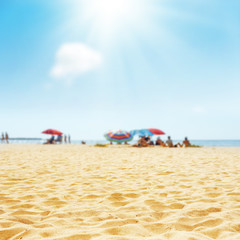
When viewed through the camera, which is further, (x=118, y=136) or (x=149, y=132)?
(x=118, y=136)

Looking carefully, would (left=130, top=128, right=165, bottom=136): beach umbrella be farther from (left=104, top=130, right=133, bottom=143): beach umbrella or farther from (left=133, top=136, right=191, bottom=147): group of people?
(left=104, top=130, right=133, bottom=143): beach umbrella

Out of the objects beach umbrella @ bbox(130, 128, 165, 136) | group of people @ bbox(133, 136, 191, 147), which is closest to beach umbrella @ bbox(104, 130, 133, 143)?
beach umbrella @ bbox(130, 128, 165, 136)

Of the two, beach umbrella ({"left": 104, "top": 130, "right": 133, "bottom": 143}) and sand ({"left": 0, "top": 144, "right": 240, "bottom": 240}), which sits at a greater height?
beach umbrella ({"left": 104, "top": 130, "right": 133, "bottom": 143})

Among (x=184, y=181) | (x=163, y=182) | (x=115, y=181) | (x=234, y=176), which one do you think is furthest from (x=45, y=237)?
(x=234, y=176)

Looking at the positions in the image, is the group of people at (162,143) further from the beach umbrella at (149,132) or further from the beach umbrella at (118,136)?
the beach umbrella at (118,136)

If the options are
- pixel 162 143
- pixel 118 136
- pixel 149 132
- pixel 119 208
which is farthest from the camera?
pixel 118 136

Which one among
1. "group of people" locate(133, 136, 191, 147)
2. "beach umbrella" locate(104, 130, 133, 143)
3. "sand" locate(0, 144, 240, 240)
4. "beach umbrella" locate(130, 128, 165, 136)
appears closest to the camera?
"sand" locate(0, 144, 240, 240)

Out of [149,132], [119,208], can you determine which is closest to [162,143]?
[149,132]

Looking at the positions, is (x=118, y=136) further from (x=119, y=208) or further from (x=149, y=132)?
(x=119, y=208)

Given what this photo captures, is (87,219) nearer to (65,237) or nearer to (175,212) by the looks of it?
(65,237)

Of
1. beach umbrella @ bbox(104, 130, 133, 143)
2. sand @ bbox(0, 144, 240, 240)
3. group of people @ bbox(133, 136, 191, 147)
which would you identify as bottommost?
sand @ bbox(0, 144, 240, 240)

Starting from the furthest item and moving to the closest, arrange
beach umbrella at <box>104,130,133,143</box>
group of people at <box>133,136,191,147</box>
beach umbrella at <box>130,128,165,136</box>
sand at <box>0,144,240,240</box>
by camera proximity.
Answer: beach umbrella at <box>104,130,133,143</box>, beach umbrella at <box>130,128,165,136</box>, group of people at <box>133,136,191,147</box>, sand at <box>0,144,240,240</box>

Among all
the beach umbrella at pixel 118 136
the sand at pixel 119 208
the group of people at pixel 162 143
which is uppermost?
the beach umbrella at pixel 118 136

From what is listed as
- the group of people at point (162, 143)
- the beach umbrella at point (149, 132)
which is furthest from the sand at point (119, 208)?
the beach umbrella at point (149, 132)
